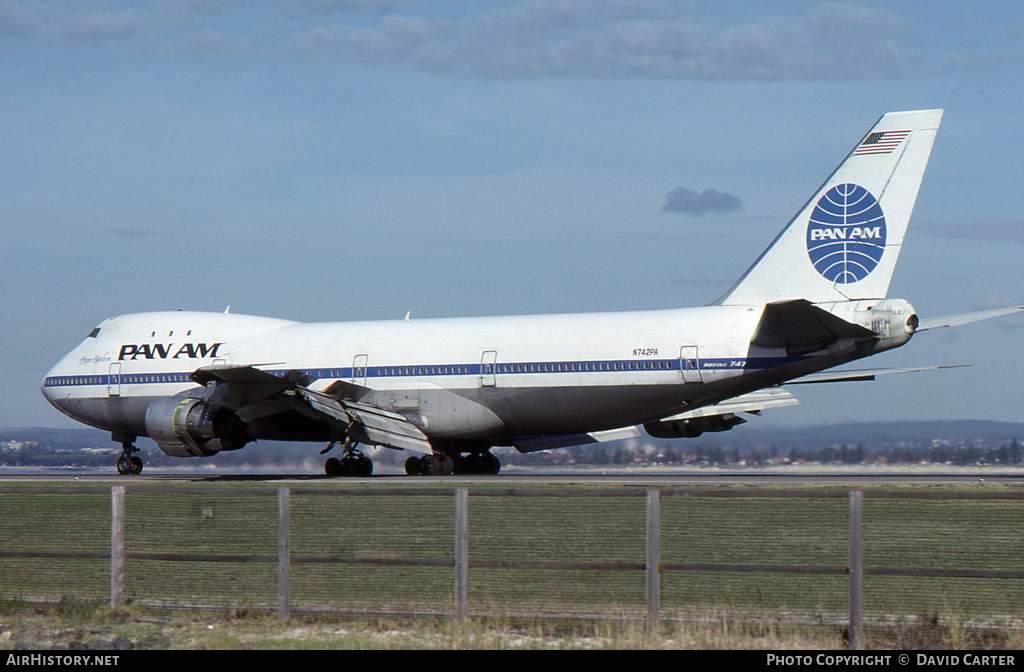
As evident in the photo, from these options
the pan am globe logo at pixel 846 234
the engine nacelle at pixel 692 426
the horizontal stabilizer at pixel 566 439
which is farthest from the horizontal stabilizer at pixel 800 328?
the horizontal stabilizer at pixel 566 439

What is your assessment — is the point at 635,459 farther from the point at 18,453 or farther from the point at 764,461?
the point at 18,453

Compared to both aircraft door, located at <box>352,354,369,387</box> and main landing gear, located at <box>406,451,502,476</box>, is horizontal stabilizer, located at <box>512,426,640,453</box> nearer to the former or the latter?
main landing gear, located at <box>406,451,502,476</box>

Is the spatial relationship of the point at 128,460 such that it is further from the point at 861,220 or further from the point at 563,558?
the point at 563,558

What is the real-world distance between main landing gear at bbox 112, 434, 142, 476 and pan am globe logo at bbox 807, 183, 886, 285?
22.2 meters

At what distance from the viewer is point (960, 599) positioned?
11297 millimetres

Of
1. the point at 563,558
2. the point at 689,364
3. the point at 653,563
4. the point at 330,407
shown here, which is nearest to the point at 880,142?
the point at 689,364

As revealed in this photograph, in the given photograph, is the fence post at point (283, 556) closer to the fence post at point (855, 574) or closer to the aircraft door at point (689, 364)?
the fence post at point (855, 574)

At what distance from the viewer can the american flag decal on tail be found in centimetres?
2858

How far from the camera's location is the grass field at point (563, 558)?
1098 centimetres

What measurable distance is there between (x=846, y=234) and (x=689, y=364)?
16.9 ft

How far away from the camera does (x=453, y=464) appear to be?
110 feet

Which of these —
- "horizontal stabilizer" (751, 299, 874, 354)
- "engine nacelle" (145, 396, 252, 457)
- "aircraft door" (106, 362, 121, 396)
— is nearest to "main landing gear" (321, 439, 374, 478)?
"engine nacelle" (145, 396, 252, 457)
